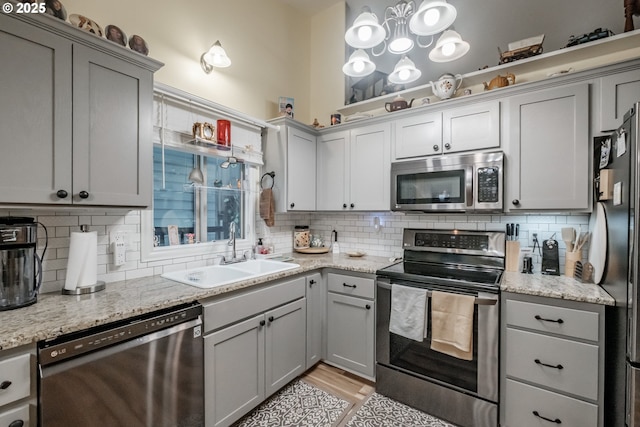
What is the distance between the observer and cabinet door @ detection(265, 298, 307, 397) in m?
2.09

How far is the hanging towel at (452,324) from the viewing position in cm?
187

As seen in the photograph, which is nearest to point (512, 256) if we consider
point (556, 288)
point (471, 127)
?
point (556, 288)

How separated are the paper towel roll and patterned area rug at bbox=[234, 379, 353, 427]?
1.34m

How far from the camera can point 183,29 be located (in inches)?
90.5

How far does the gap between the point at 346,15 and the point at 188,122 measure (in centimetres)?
238

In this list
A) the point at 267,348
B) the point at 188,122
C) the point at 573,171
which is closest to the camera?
the point at 573,171

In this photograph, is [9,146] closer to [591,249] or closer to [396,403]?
[396,403]

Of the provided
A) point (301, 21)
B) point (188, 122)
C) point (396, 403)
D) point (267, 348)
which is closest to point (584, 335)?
point (396, 403)

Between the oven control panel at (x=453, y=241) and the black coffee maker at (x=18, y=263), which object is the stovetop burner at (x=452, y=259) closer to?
the oven control panel at (x=453, y=241)

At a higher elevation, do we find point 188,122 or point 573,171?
point 188,122

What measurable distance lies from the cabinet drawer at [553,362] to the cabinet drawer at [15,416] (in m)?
2.40

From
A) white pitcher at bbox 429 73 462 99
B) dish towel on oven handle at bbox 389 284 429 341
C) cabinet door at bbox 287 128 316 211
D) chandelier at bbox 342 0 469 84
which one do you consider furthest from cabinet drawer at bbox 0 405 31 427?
white pitcher at bbox 429 73 462 99

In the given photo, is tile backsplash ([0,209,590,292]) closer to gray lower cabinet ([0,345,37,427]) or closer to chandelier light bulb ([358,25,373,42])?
gray lower cabinet ([0,345,37,427])

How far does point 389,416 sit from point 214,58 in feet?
10.2
